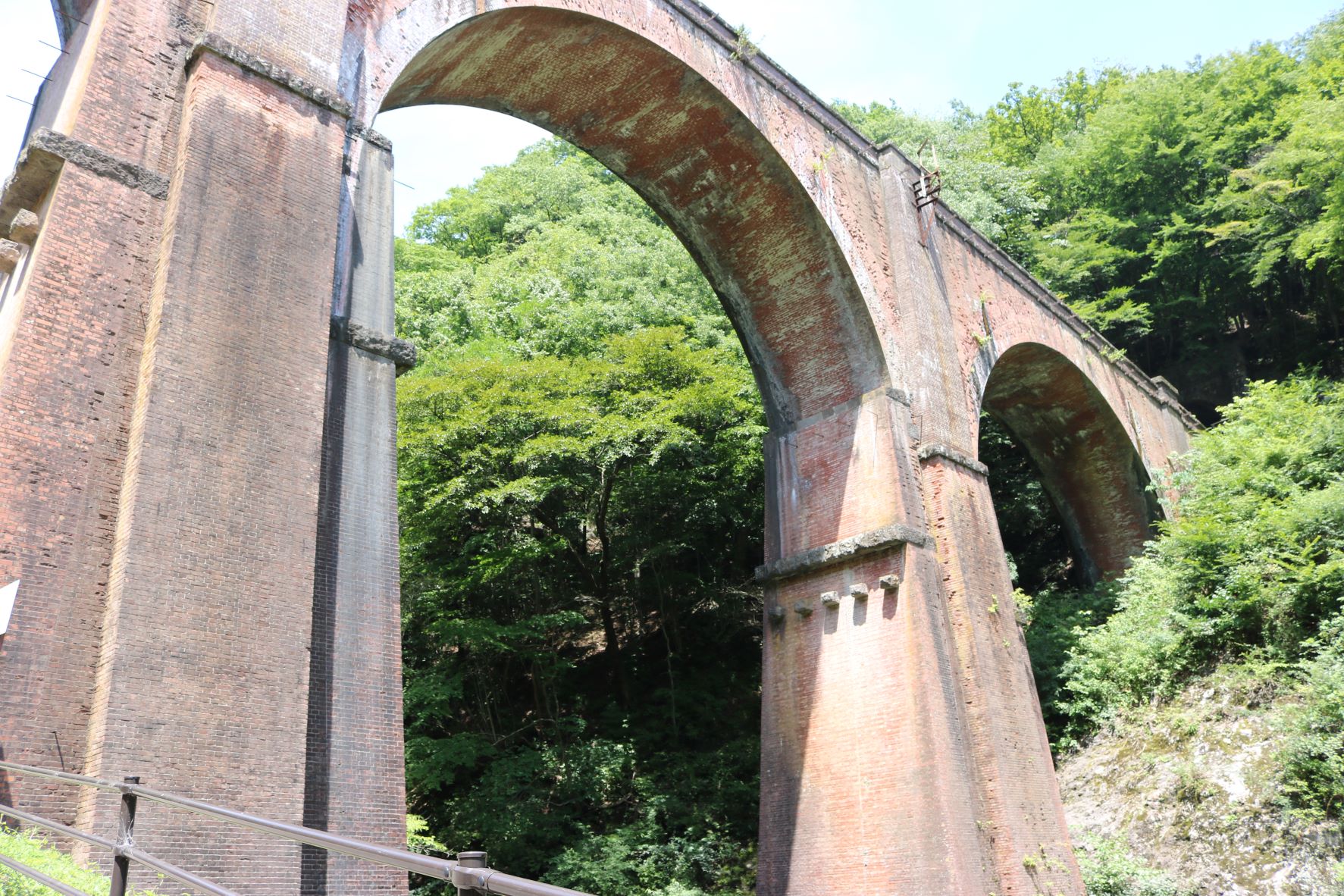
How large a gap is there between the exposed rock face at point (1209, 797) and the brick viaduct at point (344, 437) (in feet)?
4.37

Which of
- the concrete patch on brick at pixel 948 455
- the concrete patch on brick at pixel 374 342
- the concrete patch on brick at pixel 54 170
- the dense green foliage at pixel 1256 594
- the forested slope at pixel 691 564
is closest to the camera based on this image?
the concrete patch on brick at pixel 54 170

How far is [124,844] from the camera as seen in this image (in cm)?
308

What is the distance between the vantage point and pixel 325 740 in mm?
6109

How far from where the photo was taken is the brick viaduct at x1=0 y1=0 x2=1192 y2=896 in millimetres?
5441

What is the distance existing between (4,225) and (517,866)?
10463 millimetres

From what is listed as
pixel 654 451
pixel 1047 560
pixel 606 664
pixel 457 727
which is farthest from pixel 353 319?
pixel 1047 560

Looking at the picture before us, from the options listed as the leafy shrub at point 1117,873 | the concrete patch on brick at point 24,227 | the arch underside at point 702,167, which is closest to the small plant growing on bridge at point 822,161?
the arch underside at point 702,167

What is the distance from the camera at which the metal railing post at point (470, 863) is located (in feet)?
5.89

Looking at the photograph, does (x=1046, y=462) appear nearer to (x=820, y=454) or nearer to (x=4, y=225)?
(x=820, y=454)

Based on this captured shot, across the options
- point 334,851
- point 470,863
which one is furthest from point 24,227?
point 470,863

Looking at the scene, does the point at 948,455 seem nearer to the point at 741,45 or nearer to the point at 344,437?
the point at 741,45

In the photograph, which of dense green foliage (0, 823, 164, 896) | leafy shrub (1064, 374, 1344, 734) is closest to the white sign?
dense green foliage (0, 823, 164, 896)

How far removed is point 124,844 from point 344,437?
414cm

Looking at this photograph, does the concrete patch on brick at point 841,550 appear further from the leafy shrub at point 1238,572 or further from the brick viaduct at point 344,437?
the leafy shrub at point 1238,572
